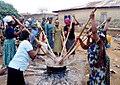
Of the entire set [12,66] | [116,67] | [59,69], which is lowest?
[116,67]

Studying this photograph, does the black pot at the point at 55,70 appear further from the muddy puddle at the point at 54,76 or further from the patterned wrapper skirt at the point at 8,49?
the patterned wrapper skirt at the point at 8,49

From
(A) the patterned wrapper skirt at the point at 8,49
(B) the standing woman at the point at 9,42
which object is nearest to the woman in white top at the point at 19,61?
(B) the standing woman at the point at 9,42

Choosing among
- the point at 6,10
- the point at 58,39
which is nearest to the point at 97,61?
the point at 58,39

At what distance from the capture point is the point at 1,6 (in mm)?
20125

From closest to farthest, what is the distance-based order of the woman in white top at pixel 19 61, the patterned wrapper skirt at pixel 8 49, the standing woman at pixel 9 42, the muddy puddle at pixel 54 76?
1. the woman in white top at pixel 19 61
2. the muddy puddle at pixel 54 76
3. the standing woman at pixel 9 42
4. the patterned wrapper skirt at pixel 8 49

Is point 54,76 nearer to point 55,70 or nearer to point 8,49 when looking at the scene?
point 55,70

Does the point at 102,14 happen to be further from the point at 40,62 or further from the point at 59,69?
the point at 59,69

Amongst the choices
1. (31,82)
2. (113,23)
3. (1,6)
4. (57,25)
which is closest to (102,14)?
(113,23)

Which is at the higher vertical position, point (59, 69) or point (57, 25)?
point (57, 25)

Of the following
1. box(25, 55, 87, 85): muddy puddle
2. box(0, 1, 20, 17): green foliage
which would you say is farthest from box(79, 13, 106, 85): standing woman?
box(0, 1, 20, 17): green foliage

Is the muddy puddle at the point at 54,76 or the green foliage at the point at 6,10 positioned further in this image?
the green foliage at the point at 6,10

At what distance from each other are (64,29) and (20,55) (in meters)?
4.21

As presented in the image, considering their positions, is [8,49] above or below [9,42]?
below

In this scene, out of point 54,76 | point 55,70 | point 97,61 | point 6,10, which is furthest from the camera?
point 6,10
